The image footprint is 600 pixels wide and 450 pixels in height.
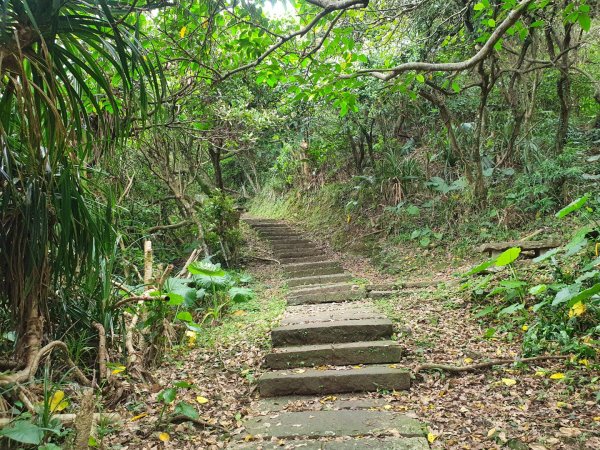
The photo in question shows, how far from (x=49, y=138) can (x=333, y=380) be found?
2.50 meters

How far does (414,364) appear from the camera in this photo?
3.38m

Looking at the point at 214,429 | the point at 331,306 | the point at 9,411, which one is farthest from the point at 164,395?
the point at 331,306

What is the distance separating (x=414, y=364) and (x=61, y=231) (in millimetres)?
2702

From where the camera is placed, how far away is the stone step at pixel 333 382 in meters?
3.18

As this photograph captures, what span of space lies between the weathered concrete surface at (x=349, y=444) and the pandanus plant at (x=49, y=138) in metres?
1.36

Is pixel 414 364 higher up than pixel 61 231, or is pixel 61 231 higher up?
pixel 61 231

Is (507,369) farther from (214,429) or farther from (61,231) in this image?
(61,231)

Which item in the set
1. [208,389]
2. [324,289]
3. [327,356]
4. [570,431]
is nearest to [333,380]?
[327,356]

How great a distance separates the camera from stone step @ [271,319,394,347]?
3.86 metres

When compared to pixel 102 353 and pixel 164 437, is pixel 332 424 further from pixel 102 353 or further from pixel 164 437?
pixel 102 353

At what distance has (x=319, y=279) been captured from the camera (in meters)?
6.91

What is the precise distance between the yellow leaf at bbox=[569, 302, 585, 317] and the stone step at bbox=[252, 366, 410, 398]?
4.35ft

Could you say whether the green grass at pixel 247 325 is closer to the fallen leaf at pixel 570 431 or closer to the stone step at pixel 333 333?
the stone step at pixel 333 333

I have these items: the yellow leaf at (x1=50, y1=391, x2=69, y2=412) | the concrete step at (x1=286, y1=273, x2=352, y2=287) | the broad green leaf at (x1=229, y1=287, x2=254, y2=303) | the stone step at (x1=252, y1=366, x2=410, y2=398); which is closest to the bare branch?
the stone step at (x1=252, y1=366, x2=410, y2=398)
